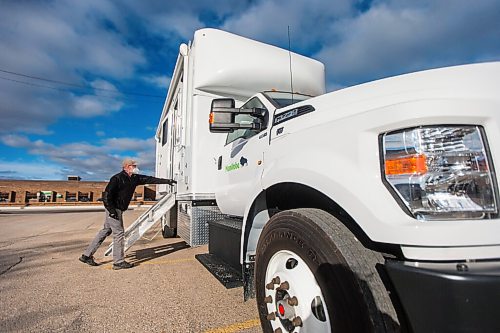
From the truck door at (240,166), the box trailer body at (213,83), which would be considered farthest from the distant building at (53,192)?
the truck door at (240,166)

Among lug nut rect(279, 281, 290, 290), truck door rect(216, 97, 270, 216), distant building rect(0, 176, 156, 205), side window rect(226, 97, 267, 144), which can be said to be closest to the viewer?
lug nut rect(279, 281, 290, 290)

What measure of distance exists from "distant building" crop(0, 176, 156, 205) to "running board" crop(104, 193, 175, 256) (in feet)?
86.3

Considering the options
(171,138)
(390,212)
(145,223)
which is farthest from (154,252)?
(390,212)

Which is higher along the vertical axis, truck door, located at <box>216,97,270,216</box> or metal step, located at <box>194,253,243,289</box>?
truck door, located at <box>216,97,270,216</box>

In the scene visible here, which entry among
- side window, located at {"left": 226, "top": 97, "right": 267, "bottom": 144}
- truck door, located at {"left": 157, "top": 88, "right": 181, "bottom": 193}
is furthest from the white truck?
truck door, located at {"left": 157, "top": 88, "right": 181, "bottom": 193}

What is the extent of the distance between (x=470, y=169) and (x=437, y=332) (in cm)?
69

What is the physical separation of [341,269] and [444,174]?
0.63 metres

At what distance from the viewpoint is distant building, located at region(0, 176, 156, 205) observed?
3100 cm

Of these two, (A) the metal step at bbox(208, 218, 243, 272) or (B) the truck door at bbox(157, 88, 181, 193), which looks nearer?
(A) the metal step at bbox(208, 218, 243, 272)

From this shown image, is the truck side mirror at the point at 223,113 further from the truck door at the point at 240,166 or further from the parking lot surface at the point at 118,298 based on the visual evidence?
the parking lot surface at the point at 118,298

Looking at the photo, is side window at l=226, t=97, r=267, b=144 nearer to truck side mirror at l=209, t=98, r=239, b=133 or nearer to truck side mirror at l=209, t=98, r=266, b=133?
truck side mirror at l=209, t=98, r=266, b=133

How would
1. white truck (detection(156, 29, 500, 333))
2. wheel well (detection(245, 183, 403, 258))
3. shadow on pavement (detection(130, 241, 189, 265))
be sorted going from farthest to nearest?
shadow on pavement (detection(130, 241, 189, 265)) → wheel well (detection(245, 183, 403, 258)) → white truck (detection(156, 29, 500, 333))

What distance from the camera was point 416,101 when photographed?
58.9 inches

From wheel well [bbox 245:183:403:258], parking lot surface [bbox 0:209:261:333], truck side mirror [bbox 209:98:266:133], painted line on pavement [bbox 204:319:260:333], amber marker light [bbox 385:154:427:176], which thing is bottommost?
painted line on pavement [bbox 204:319:260:333]
